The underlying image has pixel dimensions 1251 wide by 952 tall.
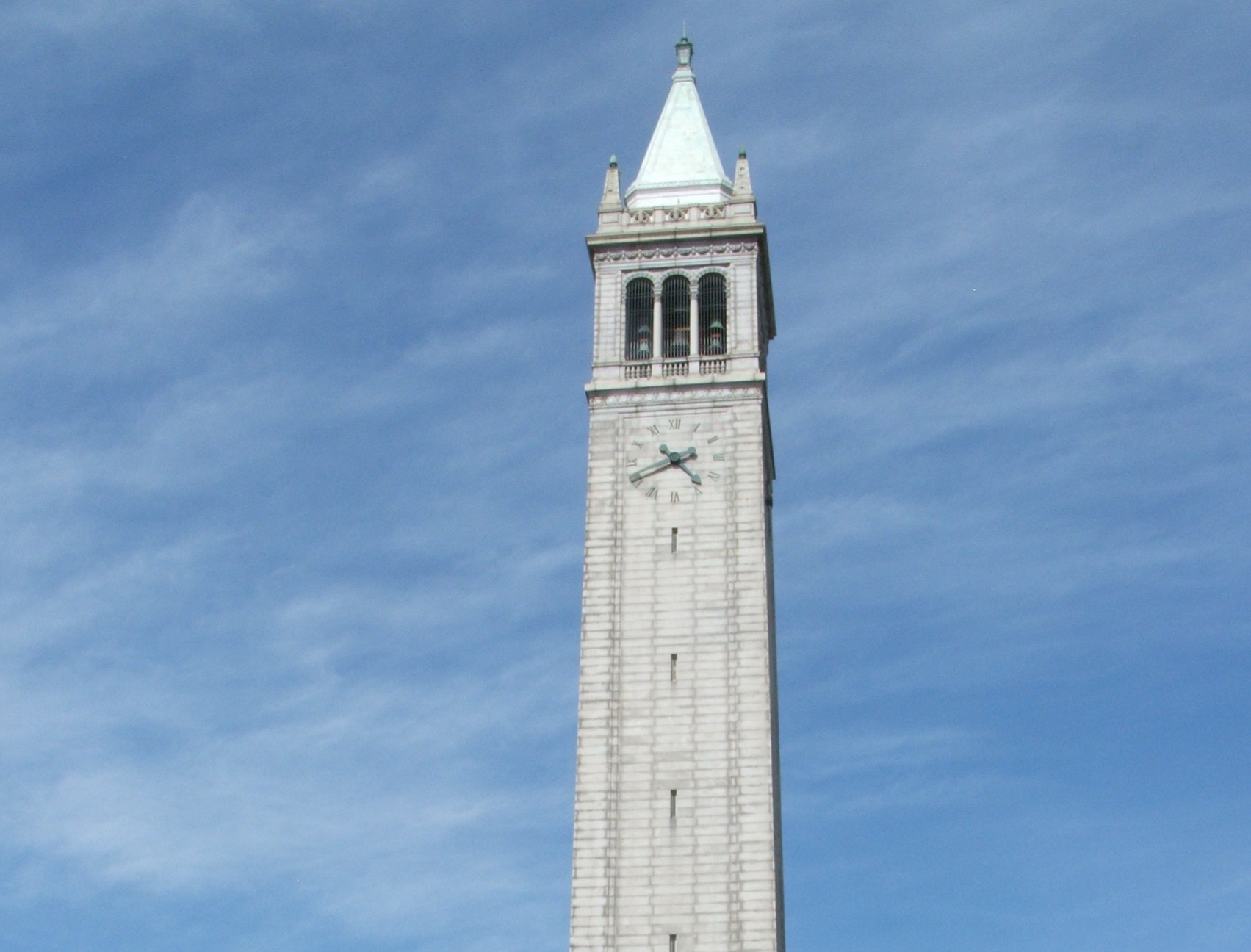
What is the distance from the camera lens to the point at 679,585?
6347 cm

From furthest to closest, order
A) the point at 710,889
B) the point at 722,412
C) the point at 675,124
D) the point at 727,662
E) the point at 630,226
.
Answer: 1. the point at 675,124
2. the point at 630,226
3. the point at 722,412
4. the point at 727,662
5. the point at 710,889

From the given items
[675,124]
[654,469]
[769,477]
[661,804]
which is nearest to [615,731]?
[661,804]

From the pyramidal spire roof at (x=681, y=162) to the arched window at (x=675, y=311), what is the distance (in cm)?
374

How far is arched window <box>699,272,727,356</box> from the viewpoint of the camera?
69812 millimetres

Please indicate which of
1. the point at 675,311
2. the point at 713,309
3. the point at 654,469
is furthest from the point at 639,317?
the point at 654,469

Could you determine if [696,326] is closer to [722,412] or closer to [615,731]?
[722,412]

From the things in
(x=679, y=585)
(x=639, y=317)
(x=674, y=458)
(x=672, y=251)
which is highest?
(x=672, y=251)

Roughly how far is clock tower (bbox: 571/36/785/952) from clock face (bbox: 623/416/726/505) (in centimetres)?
7

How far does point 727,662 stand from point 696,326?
1392cm

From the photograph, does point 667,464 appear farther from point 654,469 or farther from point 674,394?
point 674,394

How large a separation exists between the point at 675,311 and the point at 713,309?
4.72 ft

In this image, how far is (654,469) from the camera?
65.8m

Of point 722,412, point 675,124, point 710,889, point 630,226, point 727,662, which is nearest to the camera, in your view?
point 710,889

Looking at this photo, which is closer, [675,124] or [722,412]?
[722,412]
